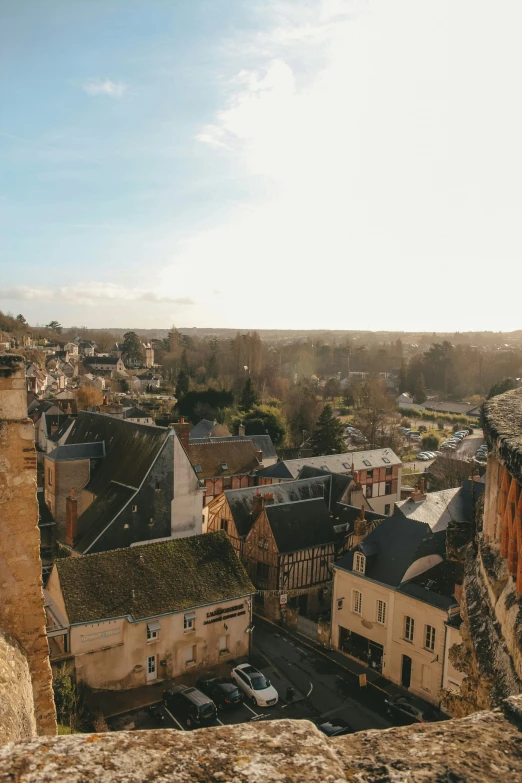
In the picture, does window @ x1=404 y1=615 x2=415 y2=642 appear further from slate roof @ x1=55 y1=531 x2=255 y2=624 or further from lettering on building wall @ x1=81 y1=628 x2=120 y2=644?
lettering on building wall @ x1=81 y1=628 x2=120 y2=644

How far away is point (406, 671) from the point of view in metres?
15.9

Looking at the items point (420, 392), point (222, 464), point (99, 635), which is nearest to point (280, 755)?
point (99, 635)

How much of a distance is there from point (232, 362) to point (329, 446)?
29.0 meters

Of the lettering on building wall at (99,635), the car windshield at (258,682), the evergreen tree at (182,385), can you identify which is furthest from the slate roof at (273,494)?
the evergreen tree at (182,385)

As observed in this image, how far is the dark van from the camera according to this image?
13375mm

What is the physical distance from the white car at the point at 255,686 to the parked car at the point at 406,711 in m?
2.84

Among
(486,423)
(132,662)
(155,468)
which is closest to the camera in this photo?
(486,423)

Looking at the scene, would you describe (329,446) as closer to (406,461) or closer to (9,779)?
(406,461)

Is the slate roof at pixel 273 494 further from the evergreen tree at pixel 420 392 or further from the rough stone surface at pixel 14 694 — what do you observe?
the evergreen tree at pixel 420 392

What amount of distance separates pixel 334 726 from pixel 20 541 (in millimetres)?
10209

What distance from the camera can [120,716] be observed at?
13.7m

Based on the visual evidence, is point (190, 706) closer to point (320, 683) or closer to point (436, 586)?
point (320, 683)

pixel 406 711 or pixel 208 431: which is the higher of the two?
pixel 208 431

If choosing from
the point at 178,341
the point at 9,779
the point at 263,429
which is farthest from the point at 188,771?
the point at 178,341
